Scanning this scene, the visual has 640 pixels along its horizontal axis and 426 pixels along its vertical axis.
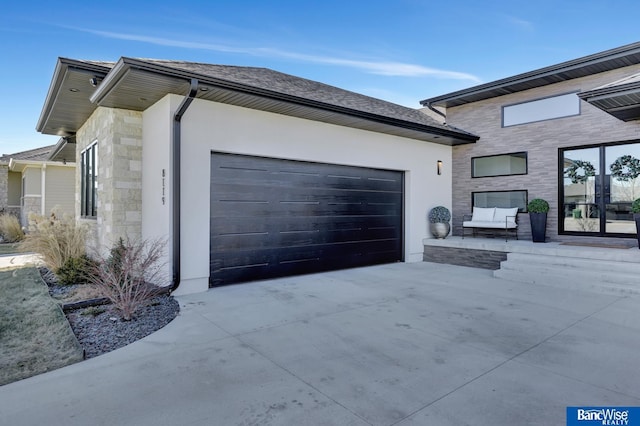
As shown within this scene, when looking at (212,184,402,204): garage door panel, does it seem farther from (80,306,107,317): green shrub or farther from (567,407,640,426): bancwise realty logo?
(567,407,640,426): bancwise realty logo

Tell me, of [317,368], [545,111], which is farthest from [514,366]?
[545,111]

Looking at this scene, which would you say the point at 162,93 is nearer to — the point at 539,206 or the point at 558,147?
the point at 539,206

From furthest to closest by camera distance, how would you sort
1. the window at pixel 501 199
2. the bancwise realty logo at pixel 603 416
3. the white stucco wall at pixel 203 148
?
the window at pixel 501 199 < the white stucco wall at pixel 203 148 < the bancwise realty logo at pixel 603 416

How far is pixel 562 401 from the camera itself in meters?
2.50

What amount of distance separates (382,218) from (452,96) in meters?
3.97

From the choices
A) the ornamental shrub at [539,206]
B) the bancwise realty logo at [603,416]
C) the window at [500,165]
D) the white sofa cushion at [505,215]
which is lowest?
the bancwise realty logo at [603,416]

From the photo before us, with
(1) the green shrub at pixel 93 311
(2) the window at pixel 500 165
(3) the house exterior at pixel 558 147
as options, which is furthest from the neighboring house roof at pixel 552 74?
(1) the green shrub at pixel 93 311

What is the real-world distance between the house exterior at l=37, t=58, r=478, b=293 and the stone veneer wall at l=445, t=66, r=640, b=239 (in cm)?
165

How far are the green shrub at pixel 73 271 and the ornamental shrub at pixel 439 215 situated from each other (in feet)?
24.3

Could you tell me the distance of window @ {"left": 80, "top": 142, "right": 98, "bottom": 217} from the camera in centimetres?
755

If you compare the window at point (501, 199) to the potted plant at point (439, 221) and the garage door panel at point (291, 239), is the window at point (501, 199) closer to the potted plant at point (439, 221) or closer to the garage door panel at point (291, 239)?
the potted plant at point (439, 221)

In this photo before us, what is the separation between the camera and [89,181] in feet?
26.6

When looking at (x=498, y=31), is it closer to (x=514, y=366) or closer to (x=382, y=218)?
(x=382, y=218)

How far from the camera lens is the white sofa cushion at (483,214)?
9.20 meters
